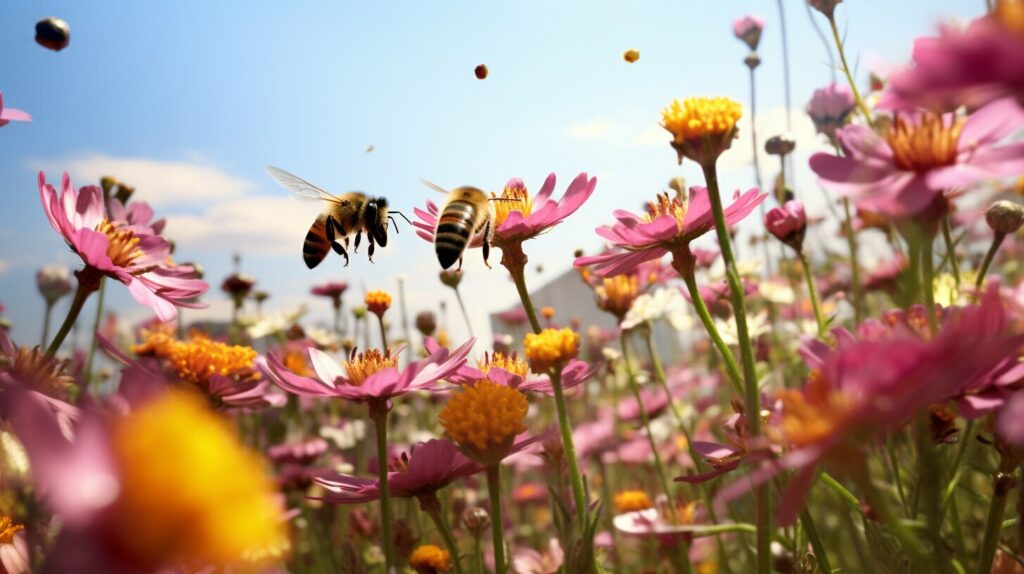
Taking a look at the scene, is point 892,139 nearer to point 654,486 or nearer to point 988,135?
point 988,135

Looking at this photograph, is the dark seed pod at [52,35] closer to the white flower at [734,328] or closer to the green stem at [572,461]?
the green stem at [572,461]

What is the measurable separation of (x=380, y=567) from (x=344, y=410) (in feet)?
2.98

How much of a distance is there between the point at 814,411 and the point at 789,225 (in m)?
0.64

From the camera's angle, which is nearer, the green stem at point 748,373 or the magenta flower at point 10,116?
the green stem at point 748,373

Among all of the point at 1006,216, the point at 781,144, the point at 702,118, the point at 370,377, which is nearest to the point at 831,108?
the point at 781,144

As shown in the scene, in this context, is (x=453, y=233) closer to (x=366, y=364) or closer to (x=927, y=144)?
(x=366, y=364)

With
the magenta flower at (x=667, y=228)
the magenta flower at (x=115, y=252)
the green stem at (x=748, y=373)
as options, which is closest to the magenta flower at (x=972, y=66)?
the green stem at (x=748, y=373)

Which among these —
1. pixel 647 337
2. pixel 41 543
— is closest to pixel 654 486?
pixel 647 337

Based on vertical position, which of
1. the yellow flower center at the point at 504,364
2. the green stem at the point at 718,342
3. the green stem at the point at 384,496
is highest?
the yellow flower center at the point at 504,364

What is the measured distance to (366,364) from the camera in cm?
65

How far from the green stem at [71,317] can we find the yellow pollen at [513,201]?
424 mm

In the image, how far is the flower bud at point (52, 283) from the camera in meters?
Result: 1.47

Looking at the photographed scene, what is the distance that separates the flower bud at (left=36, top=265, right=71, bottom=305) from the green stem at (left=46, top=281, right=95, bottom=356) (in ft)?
3.03

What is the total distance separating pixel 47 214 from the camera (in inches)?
26.6
